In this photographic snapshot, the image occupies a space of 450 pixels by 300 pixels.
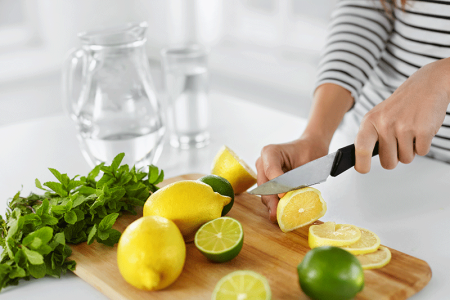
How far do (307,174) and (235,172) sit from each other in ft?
0.61

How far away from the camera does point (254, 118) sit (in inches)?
62.4

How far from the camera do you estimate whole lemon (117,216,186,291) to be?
68 centimetres

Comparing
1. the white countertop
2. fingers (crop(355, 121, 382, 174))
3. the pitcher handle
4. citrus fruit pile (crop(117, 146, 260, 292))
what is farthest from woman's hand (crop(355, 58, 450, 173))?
the pitcher handle

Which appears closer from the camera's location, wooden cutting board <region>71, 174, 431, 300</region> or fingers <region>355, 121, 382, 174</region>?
wooden cutting board <region>71, 174, 431, 300</region>

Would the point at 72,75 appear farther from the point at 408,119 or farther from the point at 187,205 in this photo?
the point at 408,119

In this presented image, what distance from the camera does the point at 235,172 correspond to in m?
1.02

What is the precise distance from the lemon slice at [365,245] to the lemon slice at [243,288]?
0.19 meters

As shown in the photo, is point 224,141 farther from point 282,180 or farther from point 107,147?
point 282,180

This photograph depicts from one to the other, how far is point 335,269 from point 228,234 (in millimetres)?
208

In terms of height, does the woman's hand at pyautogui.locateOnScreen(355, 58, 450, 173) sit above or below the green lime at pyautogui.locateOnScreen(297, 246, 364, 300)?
above

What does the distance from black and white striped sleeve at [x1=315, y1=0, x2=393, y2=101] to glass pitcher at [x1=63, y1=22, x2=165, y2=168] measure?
0.50 meters

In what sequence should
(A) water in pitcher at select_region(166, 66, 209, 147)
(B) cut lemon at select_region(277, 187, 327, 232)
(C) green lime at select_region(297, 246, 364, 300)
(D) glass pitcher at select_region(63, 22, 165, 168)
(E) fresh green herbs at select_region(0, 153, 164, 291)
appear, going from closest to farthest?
(C) green lime at select_region(297, 246, 364, 300) → (E) fresh green herbs at select_region(0, 153, 164, 291) → (B) cut lemon at select_region(277, 187, 327, 232) → (D) glass pitcher at select_region(63, 22, 165, 168) → (A) water in pitcher at select_region(166, 66, 209, 147)

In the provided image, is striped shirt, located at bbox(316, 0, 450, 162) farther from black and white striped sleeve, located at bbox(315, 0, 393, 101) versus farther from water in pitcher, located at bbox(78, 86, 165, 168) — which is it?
water in pitcher, located at bbox(78, 86, 165, 168)

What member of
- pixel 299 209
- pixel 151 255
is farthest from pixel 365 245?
pixel 151 255
